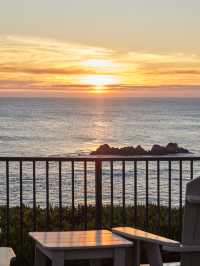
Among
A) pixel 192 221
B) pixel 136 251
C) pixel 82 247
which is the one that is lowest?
pixel 136 251

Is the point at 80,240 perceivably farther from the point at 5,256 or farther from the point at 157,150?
the point at 157,150

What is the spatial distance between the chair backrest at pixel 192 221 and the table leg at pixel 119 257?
42cm

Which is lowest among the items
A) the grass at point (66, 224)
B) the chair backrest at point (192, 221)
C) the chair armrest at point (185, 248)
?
the grass at point (66, 224)

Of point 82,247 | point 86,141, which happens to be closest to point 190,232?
point 82,247

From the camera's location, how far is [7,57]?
180 feet

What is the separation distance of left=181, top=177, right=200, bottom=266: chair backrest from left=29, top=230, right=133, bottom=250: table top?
0.40m

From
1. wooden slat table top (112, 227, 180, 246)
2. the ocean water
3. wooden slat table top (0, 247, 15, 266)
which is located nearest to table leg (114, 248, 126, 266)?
wooden slat table top (112, 227, 180, 246)

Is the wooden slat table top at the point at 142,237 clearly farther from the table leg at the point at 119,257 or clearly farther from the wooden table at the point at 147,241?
the table leg at the point at 119,257

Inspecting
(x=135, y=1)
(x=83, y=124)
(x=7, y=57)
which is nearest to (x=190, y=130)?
(x=83, y=124)

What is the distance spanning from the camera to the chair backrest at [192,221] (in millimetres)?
5184

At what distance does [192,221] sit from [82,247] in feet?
2.59

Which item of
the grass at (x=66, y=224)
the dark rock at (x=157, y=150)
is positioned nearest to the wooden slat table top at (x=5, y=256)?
the grass at (x=66, y=224)

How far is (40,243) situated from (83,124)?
268 ft

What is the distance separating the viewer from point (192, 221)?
5219mm
